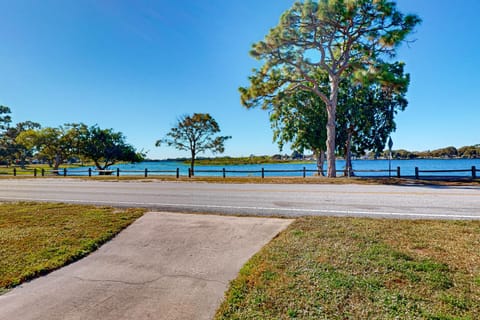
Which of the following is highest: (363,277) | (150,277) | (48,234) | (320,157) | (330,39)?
(330,39)

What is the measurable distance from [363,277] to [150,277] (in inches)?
118

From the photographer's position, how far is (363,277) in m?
3.15

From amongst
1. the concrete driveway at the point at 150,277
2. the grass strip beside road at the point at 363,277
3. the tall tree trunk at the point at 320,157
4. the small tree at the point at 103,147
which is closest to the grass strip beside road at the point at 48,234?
the concrete driveway at the point at 150,277

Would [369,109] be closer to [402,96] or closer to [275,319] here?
[402,96]

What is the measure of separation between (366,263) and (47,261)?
16.7 ft

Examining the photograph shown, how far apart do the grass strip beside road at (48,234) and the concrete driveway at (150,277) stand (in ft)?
0.87

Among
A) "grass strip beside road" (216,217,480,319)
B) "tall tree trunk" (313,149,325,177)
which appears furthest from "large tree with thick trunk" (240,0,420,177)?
"grass strip beside road" (216,217,480,319)

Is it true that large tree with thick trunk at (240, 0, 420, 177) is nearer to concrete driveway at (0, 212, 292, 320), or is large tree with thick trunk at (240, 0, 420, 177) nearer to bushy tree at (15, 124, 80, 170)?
concrete driveway at (0, 212, 292, 320)

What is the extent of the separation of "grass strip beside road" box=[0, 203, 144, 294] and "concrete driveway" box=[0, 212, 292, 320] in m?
0.27

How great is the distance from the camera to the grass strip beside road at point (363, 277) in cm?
257

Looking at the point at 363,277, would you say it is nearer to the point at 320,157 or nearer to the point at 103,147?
the point at 320,157

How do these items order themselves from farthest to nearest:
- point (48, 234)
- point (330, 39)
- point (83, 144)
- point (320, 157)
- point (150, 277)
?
point (83, 144), point (320, 157), point (330, 39), point (48, 234), point (150, 277)

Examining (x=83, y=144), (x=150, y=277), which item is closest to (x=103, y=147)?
(x=83, y=144)

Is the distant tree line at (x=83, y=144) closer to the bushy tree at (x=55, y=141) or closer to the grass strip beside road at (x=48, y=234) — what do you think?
the bushy tree at (x=55, y=141)
